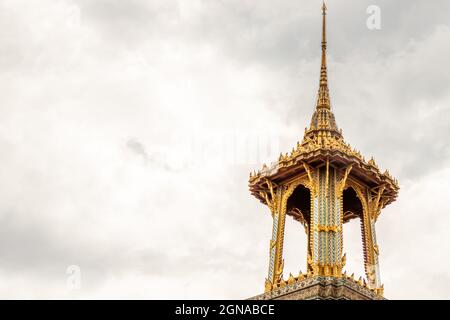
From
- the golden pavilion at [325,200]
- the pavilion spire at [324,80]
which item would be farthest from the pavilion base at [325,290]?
the pavilion spire at [324,80]

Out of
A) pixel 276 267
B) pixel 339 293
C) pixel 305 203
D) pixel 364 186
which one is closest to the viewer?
pixel 339 293

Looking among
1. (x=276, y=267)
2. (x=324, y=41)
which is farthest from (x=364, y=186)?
(x=324, y=41)

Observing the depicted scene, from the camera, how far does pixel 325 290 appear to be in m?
40.0

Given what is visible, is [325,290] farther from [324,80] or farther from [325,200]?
[324,80]

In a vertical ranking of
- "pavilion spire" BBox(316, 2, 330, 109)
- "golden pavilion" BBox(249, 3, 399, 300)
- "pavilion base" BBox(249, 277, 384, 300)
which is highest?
"pavilion spire" BBox(316, 2, 330, 109)

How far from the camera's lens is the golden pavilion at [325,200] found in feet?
136

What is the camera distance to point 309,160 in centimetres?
4512

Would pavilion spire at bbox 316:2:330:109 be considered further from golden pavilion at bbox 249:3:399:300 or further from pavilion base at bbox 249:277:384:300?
pavilion base at bbox 249:277:384:300

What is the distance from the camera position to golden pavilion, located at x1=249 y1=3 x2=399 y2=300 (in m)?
41.3

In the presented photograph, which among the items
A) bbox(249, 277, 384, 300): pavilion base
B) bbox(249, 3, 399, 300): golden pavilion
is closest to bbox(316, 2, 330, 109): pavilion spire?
bbox(249, 3, 399, 300): golden pavilion

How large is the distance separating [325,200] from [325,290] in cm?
639

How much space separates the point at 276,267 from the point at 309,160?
6.82 metres
